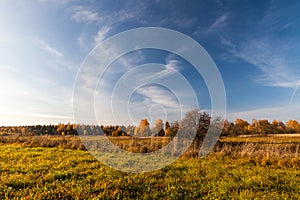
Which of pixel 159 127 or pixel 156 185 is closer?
pixel 156 185

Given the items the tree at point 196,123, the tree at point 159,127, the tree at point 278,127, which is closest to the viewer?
the tree at point 196,123

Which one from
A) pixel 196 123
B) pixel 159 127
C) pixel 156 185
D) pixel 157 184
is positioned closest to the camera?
pixel 156 185

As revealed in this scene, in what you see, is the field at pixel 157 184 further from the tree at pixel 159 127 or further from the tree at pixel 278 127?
the tree at pixel 278 127

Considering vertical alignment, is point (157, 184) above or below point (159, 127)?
below

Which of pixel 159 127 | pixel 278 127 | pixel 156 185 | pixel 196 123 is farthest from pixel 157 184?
pixel 278 127

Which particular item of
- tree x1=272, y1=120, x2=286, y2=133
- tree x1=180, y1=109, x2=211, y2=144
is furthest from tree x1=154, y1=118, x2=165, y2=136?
tree x1=272, y1=120, x2=286, y2=133

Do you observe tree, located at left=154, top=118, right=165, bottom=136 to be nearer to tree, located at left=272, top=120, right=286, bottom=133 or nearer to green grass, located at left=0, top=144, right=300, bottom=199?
green grass, located at left=0, top=144, right=300, bottom=199

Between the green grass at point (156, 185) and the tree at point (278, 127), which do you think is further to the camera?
the tree at point (278, 127)

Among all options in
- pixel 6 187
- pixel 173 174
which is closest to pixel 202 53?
pixel 173 174

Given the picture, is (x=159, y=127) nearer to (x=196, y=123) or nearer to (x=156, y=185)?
(x=196, y=123)

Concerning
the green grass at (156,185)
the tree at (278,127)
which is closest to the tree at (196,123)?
the green grass at (156,185)

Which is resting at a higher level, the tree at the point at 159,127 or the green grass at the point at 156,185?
the tree at the point at 159,127

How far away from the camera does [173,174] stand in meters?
8.34

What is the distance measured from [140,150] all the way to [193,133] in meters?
5.11
